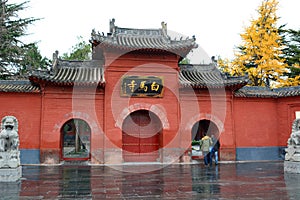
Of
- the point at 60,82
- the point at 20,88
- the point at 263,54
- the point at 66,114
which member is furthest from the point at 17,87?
the point at 263,54

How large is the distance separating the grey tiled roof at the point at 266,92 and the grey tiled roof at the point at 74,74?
7.22 meters

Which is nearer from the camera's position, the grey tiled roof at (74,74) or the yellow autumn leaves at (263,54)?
the grey tiled roof at (74,74)

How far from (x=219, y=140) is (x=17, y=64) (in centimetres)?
1643

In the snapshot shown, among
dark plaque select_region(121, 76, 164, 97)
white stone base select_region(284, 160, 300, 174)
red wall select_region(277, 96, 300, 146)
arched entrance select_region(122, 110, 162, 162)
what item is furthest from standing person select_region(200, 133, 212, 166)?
red wall select_region(277, 96, 300, 146)

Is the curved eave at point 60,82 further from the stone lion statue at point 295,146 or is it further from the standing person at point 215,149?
the stone lion statue at point 295,146

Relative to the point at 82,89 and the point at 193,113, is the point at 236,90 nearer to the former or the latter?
the point at 193,113

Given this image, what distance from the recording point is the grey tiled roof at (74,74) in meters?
13.2

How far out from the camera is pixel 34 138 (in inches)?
538

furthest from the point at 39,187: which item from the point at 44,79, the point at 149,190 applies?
the point at 44,79

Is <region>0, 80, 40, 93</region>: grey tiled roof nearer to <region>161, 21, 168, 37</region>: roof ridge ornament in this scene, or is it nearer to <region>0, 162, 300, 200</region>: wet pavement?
<region>0, 162, 300, 200</region>: wet pavement

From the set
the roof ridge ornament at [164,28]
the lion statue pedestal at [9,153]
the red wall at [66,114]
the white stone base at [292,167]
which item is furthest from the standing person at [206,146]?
the lion statue pedestal at [9,153]

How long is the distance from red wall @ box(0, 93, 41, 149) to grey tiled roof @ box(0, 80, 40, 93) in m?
0.24

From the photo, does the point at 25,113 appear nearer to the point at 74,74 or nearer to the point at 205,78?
the point at 74,74

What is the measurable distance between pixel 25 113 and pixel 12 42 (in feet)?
40.8
